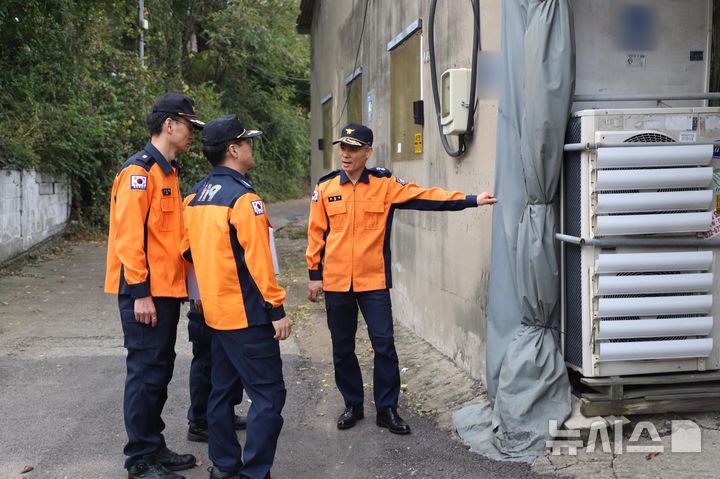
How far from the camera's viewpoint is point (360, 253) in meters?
5.12

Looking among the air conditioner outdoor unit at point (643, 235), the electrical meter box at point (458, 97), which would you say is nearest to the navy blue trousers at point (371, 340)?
the air conditioner outdoor unit at point (643, 235)

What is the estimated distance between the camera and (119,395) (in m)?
5.87

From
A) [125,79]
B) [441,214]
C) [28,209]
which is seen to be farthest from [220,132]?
[125,79]

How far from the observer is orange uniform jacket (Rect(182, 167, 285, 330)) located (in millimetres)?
3857

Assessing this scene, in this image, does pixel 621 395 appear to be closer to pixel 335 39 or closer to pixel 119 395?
pixel 119 395

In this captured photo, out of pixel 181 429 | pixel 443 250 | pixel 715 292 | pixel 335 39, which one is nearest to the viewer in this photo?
pixel 715 292

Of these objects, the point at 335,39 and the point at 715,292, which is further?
the point at 335,39

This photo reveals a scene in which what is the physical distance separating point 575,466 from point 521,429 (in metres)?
0.39

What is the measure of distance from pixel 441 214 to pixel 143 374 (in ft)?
10.4

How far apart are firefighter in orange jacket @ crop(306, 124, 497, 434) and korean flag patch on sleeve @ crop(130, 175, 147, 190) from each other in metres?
1.39

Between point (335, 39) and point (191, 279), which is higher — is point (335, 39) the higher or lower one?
the higher one

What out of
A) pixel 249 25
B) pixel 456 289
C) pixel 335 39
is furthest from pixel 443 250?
pixel 249 25

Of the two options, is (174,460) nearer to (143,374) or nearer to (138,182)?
(143,374)

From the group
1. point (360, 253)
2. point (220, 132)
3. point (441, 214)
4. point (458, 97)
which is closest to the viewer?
point (220, 132)
